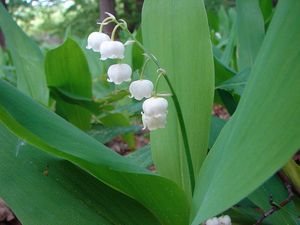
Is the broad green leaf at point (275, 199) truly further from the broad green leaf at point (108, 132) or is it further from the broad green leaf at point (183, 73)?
the broad green leaf at point (108, 132)


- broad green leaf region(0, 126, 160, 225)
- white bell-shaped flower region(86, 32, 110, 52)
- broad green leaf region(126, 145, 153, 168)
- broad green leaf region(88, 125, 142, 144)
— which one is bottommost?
broad green leaf region(88, 125, 142, 144)

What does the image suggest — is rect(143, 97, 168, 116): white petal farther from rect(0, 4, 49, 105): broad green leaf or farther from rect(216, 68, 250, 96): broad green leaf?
rect(0, 4, 49, 105): broad green leaf

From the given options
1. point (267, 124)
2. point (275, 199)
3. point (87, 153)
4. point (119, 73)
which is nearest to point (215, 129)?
point (275, 199)

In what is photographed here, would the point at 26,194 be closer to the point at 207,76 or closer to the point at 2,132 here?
the point at 2,132

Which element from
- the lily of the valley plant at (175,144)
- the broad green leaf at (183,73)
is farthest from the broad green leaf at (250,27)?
the broad green leaf at (183,73)

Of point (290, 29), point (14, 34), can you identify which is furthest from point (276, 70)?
point (14, 34)

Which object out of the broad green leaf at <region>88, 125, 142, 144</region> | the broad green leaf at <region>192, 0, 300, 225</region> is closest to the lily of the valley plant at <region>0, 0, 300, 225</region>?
the broad green leaf at <region>192, 0, 300, 225</region>
